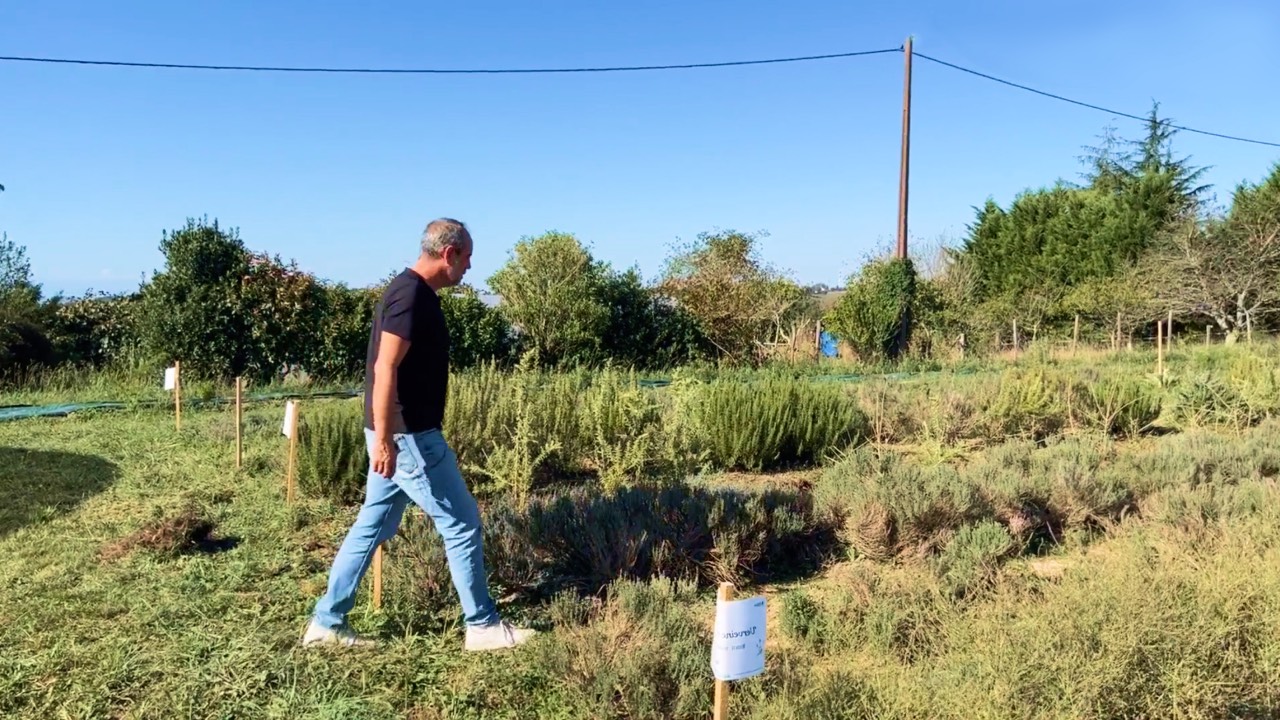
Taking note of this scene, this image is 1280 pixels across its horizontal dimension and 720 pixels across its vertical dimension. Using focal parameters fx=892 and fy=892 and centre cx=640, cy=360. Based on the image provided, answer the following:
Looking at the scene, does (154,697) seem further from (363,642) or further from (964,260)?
(964,260)

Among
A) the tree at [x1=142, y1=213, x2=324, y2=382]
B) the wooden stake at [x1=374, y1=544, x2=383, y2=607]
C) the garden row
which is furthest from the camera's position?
the tree at [x1=142, y1=213, x2=324, y2=382]

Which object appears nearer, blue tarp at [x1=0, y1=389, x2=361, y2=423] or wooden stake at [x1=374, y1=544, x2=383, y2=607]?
wooden stake at [x1=374, y1=544, x2=383, y2=607]

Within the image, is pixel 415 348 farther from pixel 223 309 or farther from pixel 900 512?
pixel 223 309

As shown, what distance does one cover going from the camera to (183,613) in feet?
10.9

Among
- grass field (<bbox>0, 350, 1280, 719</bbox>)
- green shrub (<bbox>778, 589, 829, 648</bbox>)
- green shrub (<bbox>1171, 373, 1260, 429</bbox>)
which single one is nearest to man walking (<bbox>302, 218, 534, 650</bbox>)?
grass field (<bbox>0, 350, 1280, 719</bbox>)

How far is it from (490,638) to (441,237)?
4.51 ft

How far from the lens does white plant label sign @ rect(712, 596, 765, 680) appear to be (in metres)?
2.24

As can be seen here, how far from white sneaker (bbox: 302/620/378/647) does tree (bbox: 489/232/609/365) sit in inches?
459

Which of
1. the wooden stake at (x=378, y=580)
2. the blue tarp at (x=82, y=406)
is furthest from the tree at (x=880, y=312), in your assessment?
the wooden stake at (x=378, y=580)

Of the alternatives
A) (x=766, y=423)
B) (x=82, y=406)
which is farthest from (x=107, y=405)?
(x=766, y=423)

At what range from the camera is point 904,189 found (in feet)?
60.3

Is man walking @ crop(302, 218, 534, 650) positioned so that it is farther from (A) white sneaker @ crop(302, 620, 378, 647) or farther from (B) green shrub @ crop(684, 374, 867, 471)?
(B) green shrub @ crop(684, 374, 867, 471)

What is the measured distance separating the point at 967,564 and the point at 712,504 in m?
1.13

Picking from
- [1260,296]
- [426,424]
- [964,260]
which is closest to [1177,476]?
[426,424]
